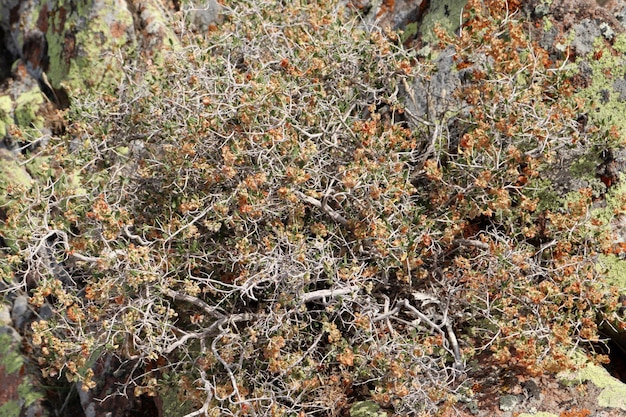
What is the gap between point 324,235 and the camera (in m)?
4.99

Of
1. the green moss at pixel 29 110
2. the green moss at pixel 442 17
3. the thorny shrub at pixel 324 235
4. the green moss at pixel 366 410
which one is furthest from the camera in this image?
the green moss at pixel 29 110

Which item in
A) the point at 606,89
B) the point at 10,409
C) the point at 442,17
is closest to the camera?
the point at 606,89

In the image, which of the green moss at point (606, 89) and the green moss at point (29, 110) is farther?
the green moss at point (29, 110)

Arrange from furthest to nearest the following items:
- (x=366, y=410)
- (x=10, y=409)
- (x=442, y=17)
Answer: (x=10, y=409) → (x=442, y=17) → (x=366, y=410)

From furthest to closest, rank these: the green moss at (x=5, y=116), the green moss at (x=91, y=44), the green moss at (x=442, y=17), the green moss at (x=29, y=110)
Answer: the green moss at (x=5, y=116) < the green moss at (x=29, y=110) < the green moss at (x=91, y=44) < the green moss at (x=442, y=17)

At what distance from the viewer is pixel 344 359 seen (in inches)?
183

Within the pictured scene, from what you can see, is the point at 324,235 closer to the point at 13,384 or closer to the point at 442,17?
the point at 442,17

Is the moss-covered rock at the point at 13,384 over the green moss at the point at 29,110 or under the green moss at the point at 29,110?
under

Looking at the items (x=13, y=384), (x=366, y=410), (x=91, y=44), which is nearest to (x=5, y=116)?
(x=91, y=44)

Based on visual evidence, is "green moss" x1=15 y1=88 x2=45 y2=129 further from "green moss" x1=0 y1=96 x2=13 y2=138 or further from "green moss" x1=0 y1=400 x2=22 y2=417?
"green moss" x1=0 y1=400 x2=22 y2=417

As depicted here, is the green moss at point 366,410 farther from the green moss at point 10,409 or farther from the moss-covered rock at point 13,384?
the green moss at point 10,409

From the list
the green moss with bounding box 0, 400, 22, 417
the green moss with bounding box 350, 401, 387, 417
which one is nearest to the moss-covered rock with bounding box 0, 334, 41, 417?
the green moss with bounding box 0, 400, 22, 417

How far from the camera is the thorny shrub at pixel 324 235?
4.71 metres

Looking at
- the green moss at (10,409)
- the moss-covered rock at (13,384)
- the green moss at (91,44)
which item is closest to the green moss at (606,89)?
the green moss at (91,44)
